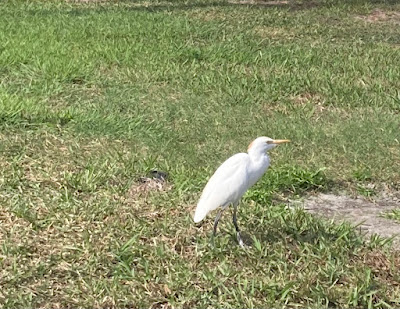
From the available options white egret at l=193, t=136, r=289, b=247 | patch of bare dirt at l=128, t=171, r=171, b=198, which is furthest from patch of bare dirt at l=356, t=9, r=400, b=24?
white egret at l=193, t=136, r=289, b=247

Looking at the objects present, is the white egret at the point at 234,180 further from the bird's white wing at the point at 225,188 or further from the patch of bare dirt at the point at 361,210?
the patch of bare dirt at the point at 361,210

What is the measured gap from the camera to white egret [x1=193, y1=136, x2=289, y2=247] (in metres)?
2.91

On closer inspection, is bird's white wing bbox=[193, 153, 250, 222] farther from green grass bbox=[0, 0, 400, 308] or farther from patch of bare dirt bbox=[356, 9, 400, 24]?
patch of bare dirt bbox=[356, 9, 400, 24]

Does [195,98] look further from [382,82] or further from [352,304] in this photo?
[352,304]

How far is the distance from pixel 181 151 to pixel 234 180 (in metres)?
1.30

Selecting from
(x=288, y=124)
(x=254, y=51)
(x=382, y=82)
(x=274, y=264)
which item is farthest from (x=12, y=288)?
(x=254, y=51)

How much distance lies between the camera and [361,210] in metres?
3.57

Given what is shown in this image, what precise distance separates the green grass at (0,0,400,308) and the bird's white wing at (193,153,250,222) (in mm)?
211

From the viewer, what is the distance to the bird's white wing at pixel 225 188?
2904 millimetres

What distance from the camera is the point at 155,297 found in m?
2.70

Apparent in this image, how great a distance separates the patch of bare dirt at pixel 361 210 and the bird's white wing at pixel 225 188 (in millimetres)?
686

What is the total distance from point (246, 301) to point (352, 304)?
1.26ft

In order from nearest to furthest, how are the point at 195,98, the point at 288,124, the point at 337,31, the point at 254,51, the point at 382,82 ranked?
the point at 288,124 < the point at 195,98 < the point at 382,82 < the point at 254,51 < the point at 337,31

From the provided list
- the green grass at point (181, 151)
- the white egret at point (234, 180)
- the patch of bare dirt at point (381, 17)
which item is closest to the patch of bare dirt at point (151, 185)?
the green grass at point (181, 151)
